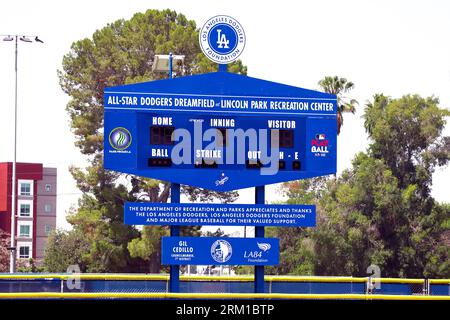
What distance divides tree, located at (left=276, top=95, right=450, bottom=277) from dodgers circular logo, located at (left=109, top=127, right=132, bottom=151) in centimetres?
3403

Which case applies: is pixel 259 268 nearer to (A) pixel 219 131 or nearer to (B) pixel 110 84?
(A) pixel 219 131

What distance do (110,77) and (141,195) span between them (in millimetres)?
7742

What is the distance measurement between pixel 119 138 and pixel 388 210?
119 ft

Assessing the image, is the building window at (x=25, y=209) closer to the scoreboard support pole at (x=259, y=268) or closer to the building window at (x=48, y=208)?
the building window at (x=48, y=208)

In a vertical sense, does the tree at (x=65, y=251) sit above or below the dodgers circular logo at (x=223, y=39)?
below

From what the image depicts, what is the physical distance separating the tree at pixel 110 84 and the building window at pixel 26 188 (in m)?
36.8

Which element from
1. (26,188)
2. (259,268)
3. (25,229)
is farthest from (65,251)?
(259,268)

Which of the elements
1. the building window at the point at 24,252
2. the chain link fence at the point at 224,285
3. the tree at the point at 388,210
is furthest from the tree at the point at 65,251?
the chain link fence at the point at 224,285

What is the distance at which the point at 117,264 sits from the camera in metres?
58.0

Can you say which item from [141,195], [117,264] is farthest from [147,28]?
[117,264]

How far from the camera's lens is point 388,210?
6006cm

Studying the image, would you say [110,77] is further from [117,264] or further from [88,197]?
[117,264]

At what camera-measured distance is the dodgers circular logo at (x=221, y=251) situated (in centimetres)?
2727

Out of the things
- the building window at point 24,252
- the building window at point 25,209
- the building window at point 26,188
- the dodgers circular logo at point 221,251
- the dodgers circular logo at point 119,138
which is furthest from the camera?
the building window at point 25,209
